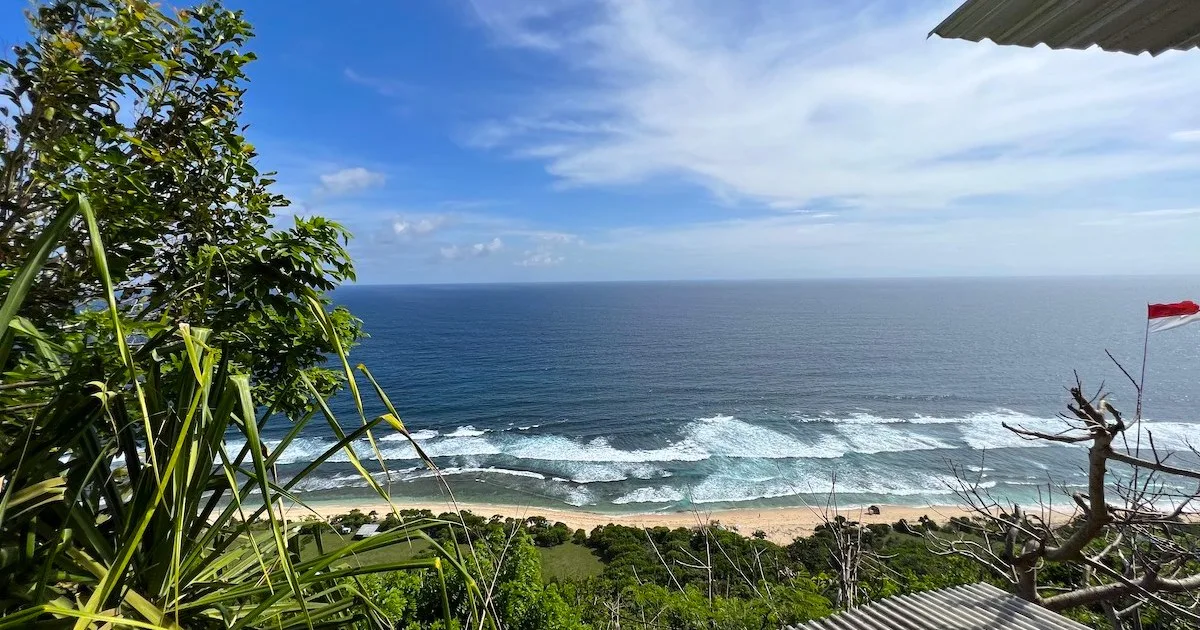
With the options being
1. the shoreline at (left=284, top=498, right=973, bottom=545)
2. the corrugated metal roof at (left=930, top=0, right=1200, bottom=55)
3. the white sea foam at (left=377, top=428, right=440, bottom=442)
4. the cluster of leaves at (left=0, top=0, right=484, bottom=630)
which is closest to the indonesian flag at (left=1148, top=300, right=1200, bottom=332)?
the corrugated metal roof at (left=930, top=0, right=1200, bottom=55)

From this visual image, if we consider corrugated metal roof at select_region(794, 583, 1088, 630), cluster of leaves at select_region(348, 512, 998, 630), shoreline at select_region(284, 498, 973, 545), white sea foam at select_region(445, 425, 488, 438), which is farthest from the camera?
white sea foam at select_region(445, 425, 488, 438)

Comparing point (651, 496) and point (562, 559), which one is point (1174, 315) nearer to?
point (562, 559)

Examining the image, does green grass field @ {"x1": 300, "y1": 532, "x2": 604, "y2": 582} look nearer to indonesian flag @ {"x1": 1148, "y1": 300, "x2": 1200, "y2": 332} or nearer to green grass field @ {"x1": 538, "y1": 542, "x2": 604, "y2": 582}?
green grass field @ {"x1": 538, "y1": 542, "x2": 604, "y2": 582}

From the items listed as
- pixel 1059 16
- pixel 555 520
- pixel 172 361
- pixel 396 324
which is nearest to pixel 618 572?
pixel 555 520

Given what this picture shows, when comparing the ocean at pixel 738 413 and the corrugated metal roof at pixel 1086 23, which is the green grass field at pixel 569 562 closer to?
the ocean at pixel 738 413

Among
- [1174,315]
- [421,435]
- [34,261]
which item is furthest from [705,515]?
[34,261]

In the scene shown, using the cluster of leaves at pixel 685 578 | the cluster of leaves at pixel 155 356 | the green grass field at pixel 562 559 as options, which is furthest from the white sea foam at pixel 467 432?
the cluster of leaves at pixel 155 356
